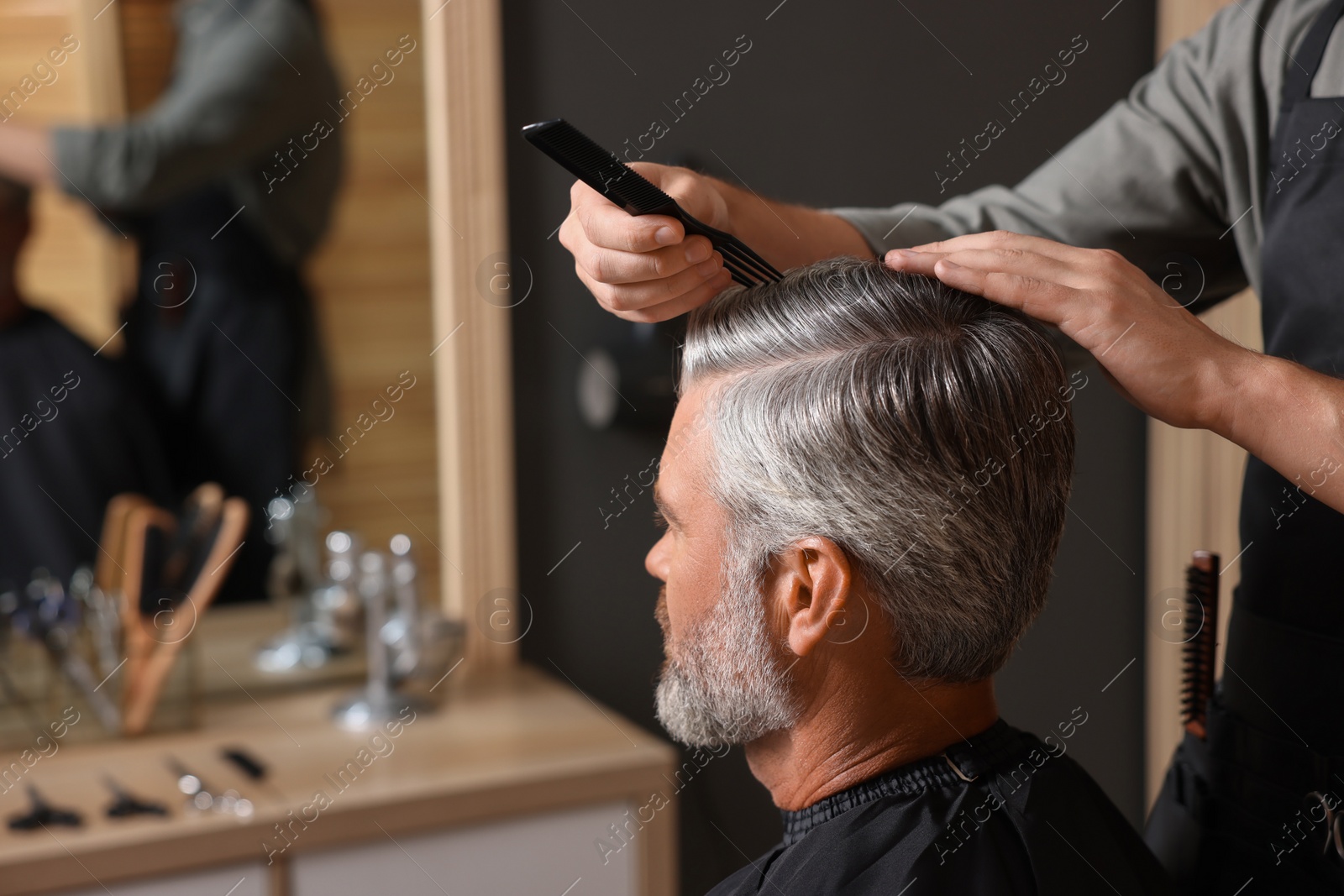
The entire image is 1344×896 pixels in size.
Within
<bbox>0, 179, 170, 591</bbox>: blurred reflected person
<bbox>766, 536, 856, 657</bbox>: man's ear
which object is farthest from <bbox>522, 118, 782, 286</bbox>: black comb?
<bbox>0, 179, 170, 591</bbox>: blurred reflected person

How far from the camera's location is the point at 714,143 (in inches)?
88.2

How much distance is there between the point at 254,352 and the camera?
6.79 ft

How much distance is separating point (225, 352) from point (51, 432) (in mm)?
312

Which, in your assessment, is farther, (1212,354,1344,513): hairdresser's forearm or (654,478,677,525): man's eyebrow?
(654,478,677,525): man's eyebrow

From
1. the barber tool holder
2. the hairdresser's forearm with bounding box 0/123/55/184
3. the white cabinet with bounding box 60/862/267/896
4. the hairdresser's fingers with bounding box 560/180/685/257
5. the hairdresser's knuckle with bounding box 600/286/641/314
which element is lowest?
the white cabinet with bounding box 60/862/267/896

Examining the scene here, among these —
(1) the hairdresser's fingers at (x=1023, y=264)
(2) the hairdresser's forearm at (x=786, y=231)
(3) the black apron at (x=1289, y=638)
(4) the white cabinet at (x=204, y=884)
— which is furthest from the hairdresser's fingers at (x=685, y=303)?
(4) the white cabinet at (x=204, y=884)

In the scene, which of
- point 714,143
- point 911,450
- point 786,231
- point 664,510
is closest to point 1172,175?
point 786,231

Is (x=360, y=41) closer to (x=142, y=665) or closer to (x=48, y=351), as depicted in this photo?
(x=48, y=351)

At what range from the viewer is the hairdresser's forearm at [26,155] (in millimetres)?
1842

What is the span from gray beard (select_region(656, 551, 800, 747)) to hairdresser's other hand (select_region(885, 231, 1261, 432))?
1.09ft

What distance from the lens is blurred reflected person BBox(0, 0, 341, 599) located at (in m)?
1.94

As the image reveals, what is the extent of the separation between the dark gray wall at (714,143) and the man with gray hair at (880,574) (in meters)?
1.18

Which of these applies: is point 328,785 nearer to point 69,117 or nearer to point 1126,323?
point 69,117

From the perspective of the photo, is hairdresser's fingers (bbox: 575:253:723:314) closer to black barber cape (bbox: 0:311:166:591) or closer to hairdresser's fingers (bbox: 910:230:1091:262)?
hairdresser's fingers (bbox: 910:230:1091:262)
